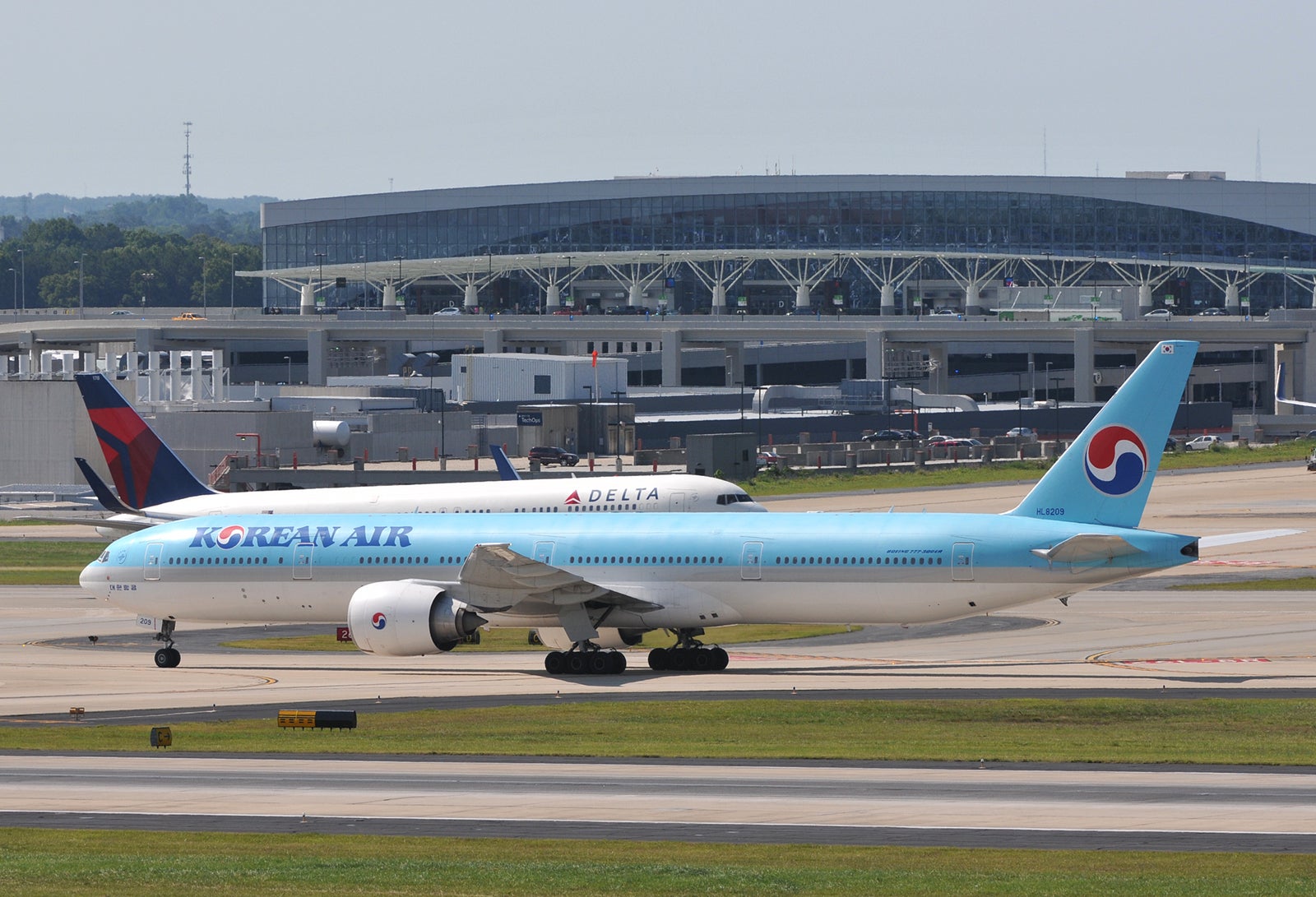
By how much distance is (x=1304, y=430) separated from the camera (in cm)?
14875

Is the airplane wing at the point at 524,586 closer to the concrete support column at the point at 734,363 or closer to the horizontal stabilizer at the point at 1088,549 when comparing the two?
the horizontal stabilizer at the point at 1088,549

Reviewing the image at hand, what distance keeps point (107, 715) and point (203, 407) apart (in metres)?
74.1

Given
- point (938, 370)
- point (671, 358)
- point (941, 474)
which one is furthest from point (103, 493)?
point (938, 370)

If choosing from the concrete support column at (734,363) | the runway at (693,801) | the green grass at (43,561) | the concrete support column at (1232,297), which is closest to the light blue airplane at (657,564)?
the runway at (693,801)

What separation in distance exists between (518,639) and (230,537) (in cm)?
954

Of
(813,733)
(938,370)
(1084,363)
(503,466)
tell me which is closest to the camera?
(813,733)

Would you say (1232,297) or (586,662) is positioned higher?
(1232,297)

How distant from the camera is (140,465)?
6016 centimetres

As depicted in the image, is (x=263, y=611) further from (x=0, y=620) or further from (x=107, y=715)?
(x=0, y=620)

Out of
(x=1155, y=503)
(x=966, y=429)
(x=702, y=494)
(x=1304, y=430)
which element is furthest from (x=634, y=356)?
(x=702, y=494)

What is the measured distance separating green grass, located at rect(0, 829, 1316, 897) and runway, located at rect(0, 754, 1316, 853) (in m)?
0.76

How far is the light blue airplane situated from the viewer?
3938cm

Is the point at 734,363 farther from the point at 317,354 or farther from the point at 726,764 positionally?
the point at 726,764

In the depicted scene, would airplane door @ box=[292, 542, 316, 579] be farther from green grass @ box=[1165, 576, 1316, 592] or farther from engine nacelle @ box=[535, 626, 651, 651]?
green grass @ box=[1165, 576, 1316, 592]
